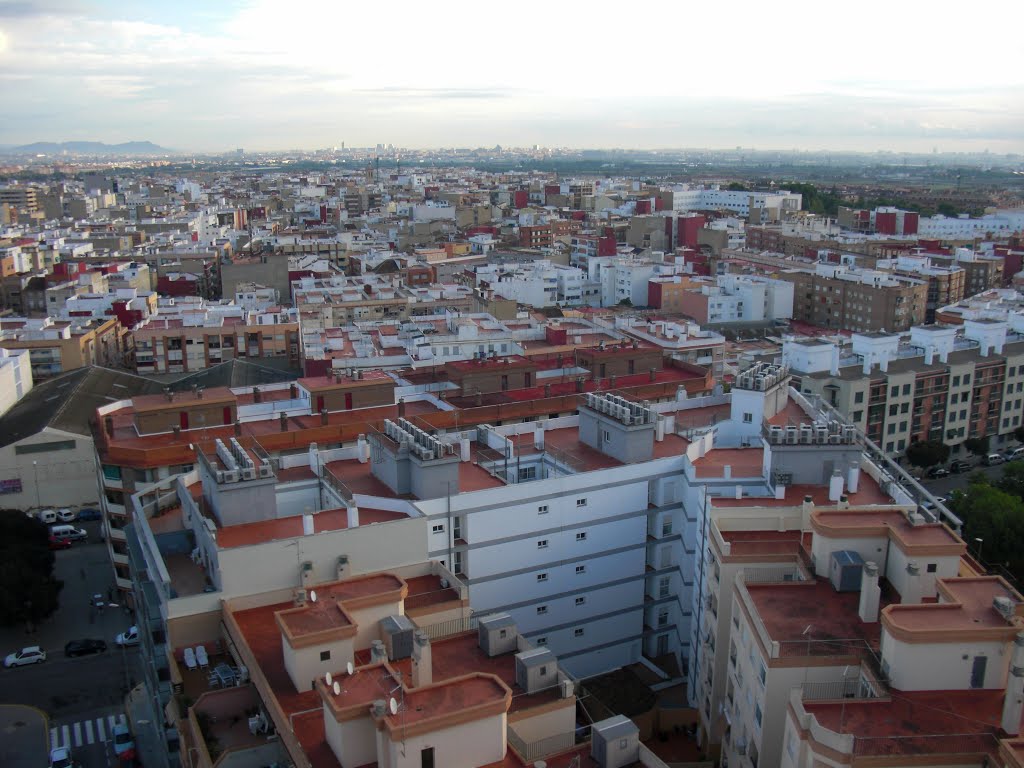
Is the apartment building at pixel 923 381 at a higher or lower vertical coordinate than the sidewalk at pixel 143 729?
higher

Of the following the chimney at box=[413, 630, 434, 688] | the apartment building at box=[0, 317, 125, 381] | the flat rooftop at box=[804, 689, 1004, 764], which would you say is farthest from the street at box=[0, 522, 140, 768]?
the apartment building at box=[0, 317, 125, 381]

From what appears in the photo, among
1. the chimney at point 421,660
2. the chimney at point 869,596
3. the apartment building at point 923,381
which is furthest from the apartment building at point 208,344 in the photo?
the chimney at point 869,596

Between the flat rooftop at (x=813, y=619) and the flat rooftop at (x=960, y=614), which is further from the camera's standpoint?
the flat rooftop at (x=813, y=619)

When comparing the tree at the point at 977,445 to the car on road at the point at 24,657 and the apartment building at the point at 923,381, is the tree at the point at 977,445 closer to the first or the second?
the apartment building at the point at 923,381

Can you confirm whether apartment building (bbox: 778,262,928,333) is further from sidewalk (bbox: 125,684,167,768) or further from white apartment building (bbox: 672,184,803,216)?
white apartment building (bbox: 672,184,803,216)

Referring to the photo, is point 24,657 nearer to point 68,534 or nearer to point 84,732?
point 84,732

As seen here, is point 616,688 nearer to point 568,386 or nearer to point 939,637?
point 939,637
